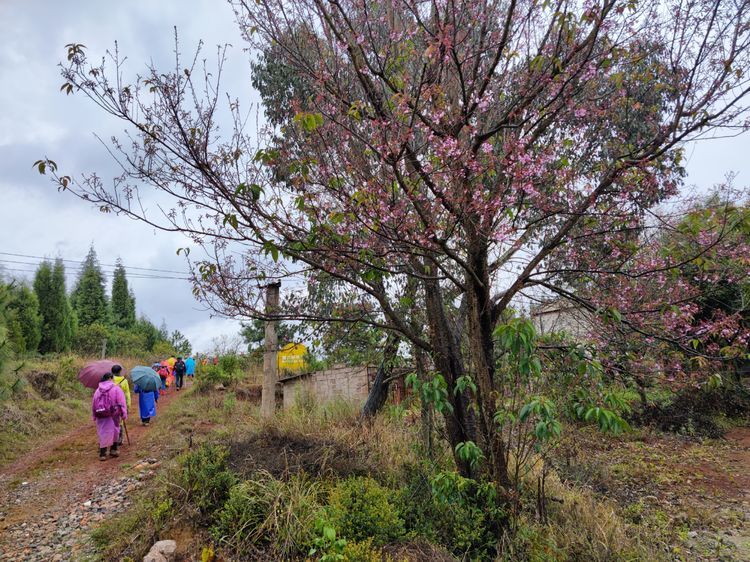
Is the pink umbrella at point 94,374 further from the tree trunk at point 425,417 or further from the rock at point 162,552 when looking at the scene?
the tree trunk at point 425,417

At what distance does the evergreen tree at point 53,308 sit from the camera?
1866 centimetres

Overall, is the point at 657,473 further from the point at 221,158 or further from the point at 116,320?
the point at 116,320

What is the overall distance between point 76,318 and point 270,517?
22421 mm

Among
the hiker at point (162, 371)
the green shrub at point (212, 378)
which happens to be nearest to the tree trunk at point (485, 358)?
the green shrub at point (212, 378)

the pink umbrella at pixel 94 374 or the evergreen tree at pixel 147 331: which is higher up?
the evergreen tree at pixel 147 331

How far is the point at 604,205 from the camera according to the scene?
372 cm

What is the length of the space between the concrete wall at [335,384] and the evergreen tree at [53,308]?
14.3 m

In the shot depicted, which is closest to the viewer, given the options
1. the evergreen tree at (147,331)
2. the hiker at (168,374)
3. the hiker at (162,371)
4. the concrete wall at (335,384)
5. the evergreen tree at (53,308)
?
the concrete wall at (335,384)

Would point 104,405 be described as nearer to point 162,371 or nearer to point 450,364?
point 450,364

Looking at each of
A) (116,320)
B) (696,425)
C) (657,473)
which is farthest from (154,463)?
(116,320)

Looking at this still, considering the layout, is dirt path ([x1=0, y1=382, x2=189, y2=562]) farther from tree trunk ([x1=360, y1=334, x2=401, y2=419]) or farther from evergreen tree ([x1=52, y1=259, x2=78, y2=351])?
evergreen tree ([x1=52, y1=259, x2=78, y2=351])

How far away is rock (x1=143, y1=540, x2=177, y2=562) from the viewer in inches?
148

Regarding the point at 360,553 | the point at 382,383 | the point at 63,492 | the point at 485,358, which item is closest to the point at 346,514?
the point at 360,553

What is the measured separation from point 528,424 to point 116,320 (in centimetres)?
3363
